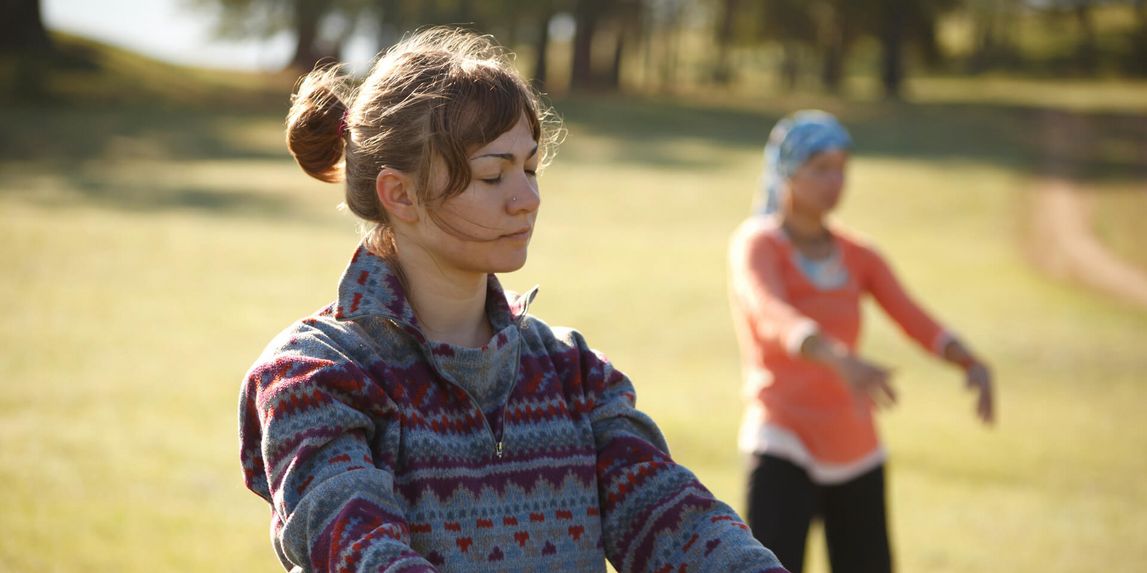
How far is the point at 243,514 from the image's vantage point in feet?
24.6

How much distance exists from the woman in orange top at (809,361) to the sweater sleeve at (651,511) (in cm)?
202

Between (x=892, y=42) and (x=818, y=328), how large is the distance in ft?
147

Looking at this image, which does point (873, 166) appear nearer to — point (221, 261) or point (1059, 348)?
point (1059, 348)

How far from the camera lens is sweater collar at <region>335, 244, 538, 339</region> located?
2.14 meters

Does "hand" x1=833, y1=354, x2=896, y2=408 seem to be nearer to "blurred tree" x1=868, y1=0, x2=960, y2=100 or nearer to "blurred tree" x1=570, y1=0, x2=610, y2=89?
"blurred tree" x1=570, y1=0, x2=610, y2=89

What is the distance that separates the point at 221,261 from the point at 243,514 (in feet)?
36.1

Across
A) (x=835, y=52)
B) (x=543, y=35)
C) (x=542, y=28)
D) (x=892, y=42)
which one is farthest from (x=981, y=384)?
(x=835, y=52)

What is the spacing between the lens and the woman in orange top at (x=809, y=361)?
4.54 m

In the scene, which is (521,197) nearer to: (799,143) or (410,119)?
(410,119)

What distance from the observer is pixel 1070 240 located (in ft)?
80.1

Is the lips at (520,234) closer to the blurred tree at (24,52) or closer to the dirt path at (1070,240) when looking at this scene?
the dirt path at (1070,240)

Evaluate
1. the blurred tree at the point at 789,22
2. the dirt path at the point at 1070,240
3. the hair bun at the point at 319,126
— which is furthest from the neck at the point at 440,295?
the blurred tree at the point at 789,22

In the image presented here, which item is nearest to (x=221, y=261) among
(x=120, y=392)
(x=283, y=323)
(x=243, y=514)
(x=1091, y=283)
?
(x=283, y=323)

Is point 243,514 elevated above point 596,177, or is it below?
above
